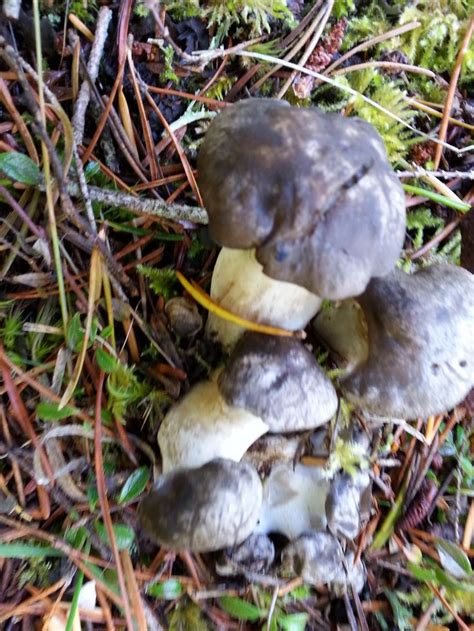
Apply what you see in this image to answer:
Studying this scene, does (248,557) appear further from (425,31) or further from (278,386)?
(425,31)

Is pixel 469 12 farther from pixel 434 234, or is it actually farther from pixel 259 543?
pixel 259 543

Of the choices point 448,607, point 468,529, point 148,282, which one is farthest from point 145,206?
point 448,607

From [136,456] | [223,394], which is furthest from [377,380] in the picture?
[136,456]

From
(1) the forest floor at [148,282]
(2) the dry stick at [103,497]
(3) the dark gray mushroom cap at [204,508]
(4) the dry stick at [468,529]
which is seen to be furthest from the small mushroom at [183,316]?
(4) the dry stick at [468,529]

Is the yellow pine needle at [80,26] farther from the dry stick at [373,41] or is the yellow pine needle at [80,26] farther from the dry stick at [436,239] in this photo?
the dry stick at [436,239]

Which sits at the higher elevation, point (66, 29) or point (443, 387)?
point (66, 29)
